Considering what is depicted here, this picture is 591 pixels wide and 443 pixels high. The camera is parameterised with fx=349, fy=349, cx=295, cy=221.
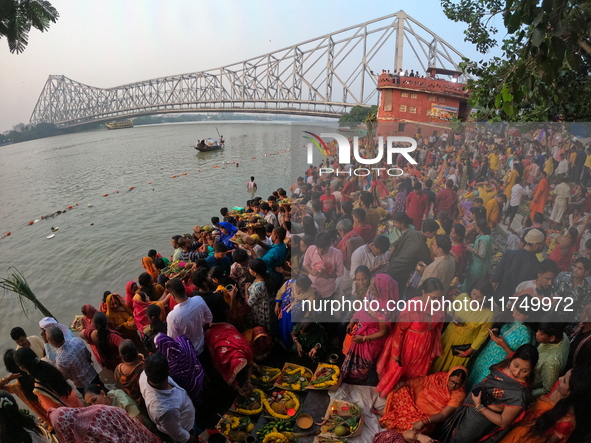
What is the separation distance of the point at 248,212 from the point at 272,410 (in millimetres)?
5467

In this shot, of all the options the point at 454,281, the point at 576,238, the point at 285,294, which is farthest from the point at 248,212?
the point at 576,238

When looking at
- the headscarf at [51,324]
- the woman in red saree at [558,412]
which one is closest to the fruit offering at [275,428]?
the woman in red saree at [558,412]

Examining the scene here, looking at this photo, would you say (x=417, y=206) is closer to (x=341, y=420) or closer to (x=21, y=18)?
(x=341, y=420)

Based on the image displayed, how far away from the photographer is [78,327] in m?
4.46

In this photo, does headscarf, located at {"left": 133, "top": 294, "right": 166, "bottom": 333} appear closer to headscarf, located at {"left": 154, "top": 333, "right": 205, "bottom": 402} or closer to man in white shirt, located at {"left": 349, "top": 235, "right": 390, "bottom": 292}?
headscarf, located at {"left": 154, "top": 333, "right": 205, "bottom": 402}

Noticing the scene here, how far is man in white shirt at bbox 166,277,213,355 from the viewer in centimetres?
268

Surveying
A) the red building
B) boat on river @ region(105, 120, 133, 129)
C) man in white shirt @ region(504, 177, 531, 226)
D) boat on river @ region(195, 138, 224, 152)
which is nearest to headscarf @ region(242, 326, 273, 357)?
man in white shirt @ region(504, 177, 531, 226)

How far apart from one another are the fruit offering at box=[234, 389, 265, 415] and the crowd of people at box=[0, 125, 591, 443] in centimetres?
7

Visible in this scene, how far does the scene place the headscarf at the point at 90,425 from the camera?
1675 mm

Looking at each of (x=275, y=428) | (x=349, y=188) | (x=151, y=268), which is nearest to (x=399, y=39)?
(x=349, y=188)

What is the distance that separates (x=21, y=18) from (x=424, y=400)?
149 inches

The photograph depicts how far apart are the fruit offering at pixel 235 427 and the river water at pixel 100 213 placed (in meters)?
4.16

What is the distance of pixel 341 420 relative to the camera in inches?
97.7

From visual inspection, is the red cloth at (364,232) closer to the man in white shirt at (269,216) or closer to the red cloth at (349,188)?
the red cloth at (349,188)
